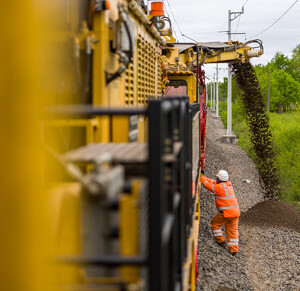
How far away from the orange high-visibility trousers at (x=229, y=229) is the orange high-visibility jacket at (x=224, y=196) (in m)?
0.16

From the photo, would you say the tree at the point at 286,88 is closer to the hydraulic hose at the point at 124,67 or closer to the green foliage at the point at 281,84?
the green foliage at the point at 281,84

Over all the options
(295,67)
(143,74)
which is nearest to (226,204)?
(143,74)

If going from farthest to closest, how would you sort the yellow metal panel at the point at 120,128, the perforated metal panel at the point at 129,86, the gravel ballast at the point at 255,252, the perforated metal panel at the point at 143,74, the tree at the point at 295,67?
the tree at the point at 295,67 → the gravel ballast at the point at 255,252 → the perforated metal panel at the point at 143,74 → the perforated metal panel at the point at 129,86 → the yellow metal panel at the point at 120,128

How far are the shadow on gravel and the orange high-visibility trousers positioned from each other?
2.60m

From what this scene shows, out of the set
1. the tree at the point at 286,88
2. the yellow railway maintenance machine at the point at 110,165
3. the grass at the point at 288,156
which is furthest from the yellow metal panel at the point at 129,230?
the tree at the point at 286,88

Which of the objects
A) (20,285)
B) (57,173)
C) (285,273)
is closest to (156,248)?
(20,285)

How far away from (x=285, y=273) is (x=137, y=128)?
5.62m

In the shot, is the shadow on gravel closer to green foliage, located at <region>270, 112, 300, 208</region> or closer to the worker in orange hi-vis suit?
the worker in orange hi-vis suit

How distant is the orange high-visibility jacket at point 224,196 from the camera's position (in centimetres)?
886

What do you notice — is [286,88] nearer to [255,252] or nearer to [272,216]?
[272,216]

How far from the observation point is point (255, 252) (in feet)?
31.9

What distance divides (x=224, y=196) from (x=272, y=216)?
3.77m

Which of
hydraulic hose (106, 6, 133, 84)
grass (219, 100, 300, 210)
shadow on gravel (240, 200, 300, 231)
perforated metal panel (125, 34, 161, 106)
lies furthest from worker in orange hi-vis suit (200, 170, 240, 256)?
grass (219, 100, 300, 210)

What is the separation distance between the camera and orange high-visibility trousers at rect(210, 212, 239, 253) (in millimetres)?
9086
